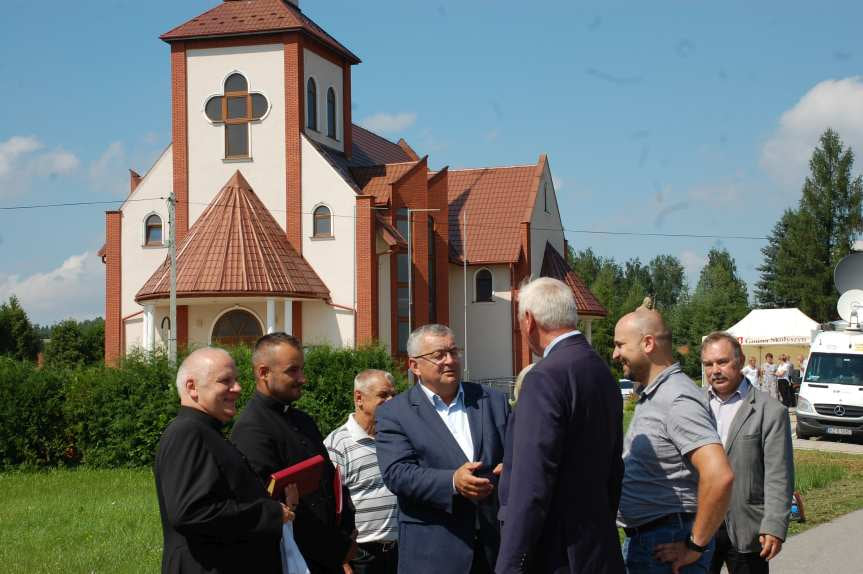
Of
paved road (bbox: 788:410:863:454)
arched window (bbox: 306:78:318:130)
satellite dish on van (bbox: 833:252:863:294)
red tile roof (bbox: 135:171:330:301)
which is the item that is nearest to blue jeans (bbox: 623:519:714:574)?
paved road (bbox: 788:410:863:454)

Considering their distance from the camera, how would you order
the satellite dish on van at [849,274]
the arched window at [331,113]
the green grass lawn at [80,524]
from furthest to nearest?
the arched window at [331,113] → the satellite dish on van at [849,274] → the green grass lawn at [80,524]

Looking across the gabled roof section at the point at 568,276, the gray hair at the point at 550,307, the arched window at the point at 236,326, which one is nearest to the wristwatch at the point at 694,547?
the gray hair at the point at 550,307

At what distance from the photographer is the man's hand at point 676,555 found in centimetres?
484

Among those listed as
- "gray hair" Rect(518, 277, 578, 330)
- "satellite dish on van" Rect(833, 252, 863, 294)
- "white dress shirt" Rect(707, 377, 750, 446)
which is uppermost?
"satellite dish on van" Rect(833, 252, 863, 294)

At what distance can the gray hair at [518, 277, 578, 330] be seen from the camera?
4.70m

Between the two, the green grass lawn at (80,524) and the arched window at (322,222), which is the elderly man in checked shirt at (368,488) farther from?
the arched window at (322,222)

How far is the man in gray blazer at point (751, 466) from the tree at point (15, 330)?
7614cm

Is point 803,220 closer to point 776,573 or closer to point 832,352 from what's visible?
point 832,352

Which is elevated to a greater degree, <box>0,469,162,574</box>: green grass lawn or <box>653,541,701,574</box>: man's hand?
<box>653,541,701,574</box>: man's hand

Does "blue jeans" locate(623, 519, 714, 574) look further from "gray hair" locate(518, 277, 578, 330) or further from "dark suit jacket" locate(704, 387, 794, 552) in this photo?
"dark suit jacket" locate(704, 387, 794, 552)

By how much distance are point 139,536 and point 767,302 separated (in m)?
87.8

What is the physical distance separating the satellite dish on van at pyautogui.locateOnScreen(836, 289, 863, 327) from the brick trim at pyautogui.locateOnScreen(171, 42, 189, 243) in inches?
824

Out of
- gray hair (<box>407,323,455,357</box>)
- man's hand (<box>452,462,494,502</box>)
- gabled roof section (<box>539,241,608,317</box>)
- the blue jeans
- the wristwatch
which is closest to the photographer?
the wristwatch

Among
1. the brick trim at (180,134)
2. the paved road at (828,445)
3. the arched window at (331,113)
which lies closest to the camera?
the paved road at (828,445)
